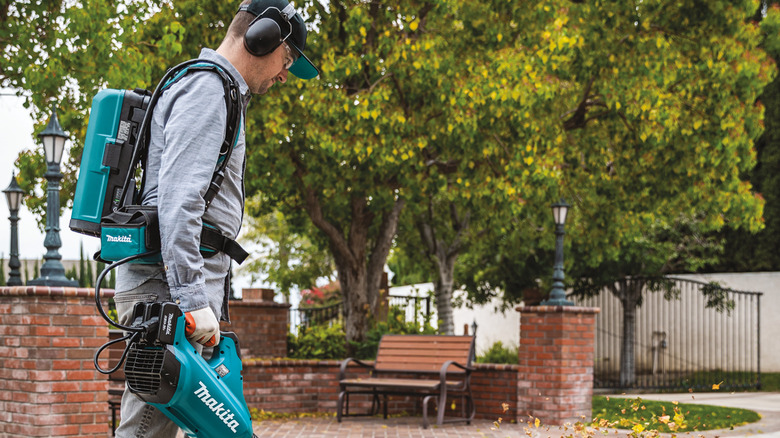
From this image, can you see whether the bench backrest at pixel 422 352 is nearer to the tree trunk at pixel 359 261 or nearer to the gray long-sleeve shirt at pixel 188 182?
the tree trunk at pixel 359 261

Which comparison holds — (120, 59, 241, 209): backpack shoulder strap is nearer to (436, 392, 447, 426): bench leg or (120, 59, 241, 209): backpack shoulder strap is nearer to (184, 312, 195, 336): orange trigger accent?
(184, 312, 195, 336): orange trigger accent

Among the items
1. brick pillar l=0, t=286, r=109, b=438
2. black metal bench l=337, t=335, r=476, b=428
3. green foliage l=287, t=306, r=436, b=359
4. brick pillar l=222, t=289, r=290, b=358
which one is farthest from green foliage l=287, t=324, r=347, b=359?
brick pillar l=0, t=286, r=109, b=438

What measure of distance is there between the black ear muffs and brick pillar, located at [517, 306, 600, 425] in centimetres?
717

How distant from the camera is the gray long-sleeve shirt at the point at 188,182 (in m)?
2.50

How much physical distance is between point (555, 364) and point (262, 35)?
7326 millimetres

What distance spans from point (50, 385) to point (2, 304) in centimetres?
78

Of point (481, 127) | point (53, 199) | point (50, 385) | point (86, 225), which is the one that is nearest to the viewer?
point (86, 225)

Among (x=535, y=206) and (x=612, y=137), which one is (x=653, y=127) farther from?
(x=535, y=206)

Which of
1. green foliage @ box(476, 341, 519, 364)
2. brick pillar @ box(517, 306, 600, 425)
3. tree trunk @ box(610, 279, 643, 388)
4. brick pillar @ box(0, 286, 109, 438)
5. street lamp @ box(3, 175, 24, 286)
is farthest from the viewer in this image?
tree trunk @ box(610, 279, 643, 388)

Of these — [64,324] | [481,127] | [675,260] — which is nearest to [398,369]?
[481,127]

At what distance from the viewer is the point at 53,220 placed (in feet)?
23.1

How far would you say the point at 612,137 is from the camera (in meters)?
12.9

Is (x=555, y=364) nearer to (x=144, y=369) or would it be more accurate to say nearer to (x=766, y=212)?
(x=144, y=369)

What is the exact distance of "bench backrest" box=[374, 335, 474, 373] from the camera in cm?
966
